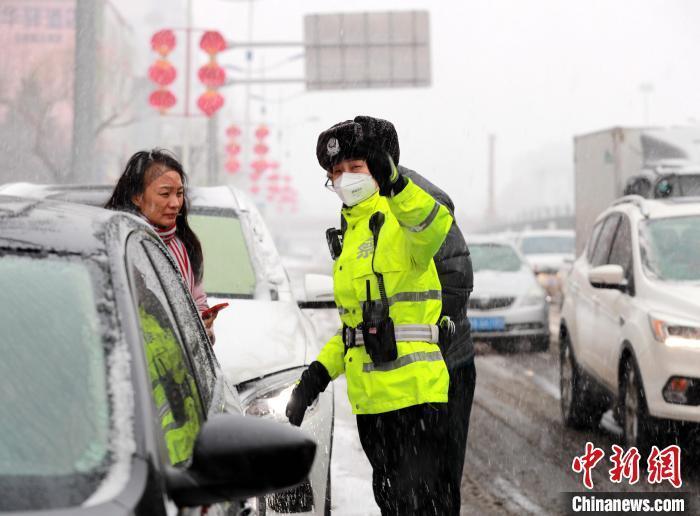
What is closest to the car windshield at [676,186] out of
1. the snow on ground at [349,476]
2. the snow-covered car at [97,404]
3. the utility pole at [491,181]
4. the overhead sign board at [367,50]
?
the snow on ground at [349,476]

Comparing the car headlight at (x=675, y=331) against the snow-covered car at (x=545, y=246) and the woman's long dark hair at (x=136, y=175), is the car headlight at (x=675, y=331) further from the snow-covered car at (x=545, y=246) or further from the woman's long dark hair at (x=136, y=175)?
the snow-covered car at (x=545, y=246)

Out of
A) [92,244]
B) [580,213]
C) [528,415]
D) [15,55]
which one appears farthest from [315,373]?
[15,55]

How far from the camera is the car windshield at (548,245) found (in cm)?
2478

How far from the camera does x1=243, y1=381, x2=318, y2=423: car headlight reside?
451cm

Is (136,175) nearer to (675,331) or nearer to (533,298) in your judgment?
(675,331)

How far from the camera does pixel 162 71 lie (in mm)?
17297

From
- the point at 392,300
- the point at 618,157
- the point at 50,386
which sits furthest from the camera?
the point at 618,157

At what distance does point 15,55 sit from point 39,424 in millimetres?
53942

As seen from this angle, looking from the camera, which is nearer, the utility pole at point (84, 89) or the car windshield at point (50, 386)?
the car windshield at point (50, 386)

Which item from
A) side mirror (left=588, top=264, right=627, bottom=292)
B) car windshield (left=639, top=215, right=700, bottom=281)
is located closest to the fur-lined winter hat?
side mirror (left=588, top=264, right=627, bottom=292)

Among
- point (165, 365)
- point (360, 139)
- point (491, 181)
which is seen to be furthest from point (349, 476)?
point (491, 181)

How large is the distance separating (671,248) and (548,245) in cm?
1693

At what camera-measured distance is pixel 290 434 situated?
2.24 m

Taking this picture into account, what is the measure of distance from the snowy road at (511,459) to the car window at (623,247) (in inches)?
49.1
